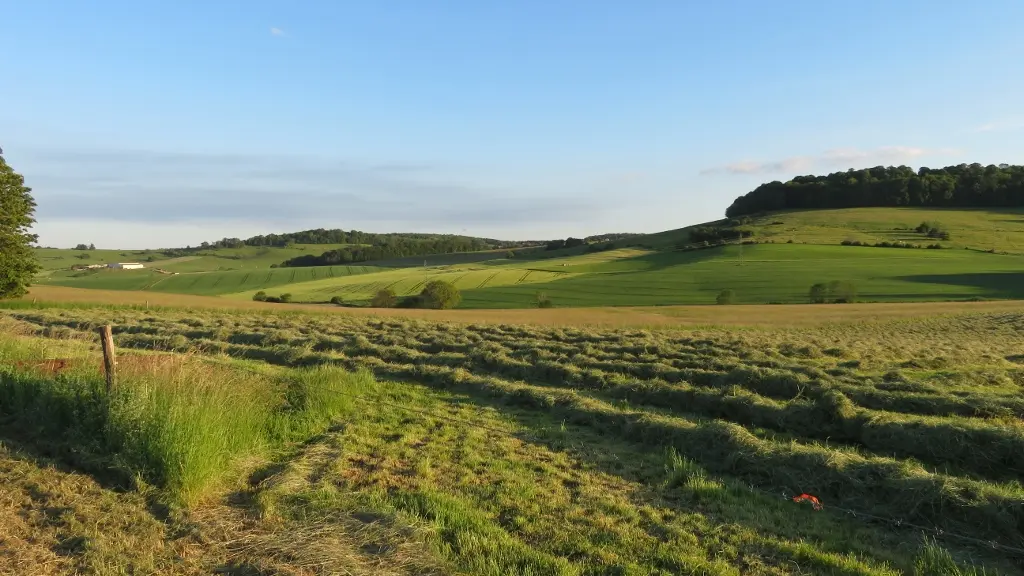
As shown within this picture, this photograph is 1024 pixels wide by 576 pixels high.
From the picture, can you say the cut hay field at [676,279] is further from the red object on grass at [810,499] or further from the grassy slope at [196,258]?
the red object on grass at [810,499]

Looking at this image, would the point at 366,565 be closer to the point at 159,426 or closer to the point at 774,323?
the point at 159,426

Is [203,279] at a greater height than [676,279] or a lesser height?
greater

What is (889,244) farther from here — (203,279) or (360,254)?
(203,279)

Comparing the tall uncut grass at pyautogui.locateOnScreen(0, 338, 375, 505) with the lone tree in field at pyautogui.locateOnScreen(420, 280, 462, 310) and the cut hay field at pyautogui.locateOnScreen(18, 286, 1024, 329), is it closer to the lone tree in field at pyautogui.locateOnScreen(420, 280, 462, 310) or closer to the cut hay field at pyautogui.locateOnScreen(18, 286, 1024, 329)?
the cut hay field at pyautogui.locateOnScreen(18, 286, 1024, 329)

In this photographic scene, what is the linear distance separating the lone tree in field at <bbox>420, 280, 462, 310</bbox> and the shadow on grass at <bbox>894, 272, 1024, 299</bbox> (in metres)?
52.2

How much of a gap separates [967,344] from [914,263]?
206 feet

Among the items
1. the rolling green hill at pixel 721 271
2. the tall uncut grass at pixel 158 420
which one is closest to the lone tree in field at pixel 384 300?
the rolling green hill at pixel 721 271

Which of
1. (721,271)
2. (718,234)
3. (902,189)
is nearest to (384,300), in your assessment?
(721,271)

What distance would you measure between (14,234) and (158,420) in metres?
41.3

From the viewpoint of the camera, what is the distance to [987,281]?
66.9 metres

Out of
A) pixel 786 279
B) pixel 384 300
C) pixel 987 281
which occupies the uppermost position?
pixel 786 279

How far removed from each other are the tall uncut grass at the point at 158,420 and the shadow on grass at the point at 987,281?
2851 inches

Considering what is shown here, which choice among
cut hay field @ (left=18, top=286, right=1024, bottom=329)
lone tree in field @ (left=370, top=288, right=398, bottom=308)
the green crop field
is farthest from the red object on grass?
the green crop field

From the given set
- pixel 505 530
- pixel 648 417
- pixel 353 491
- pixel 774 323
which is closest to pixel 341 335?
pixel 648 417
